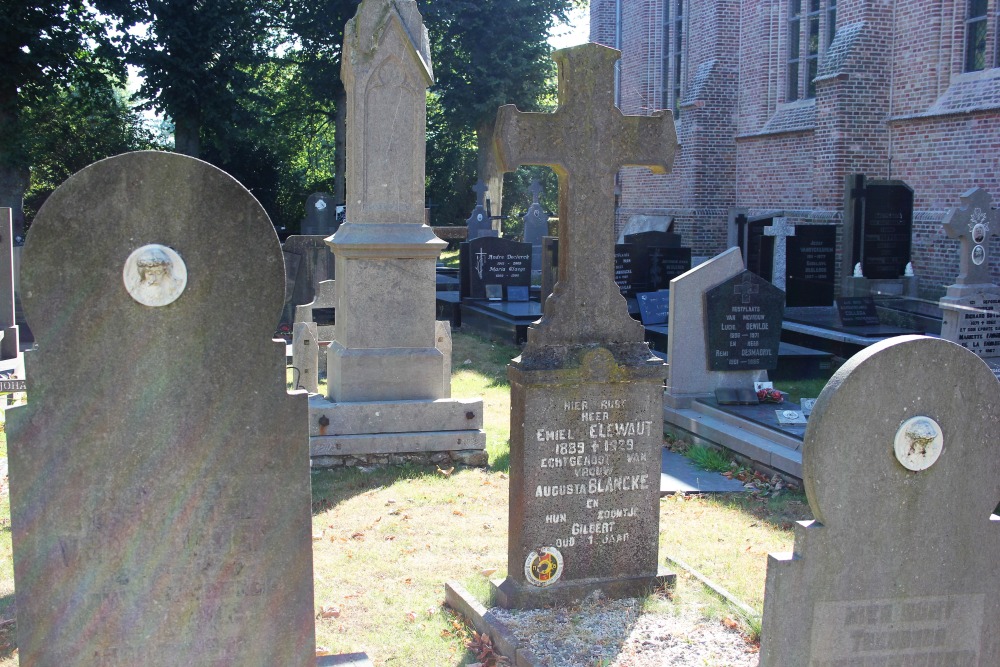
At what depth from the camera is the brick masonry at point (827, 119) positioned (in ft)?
54.5

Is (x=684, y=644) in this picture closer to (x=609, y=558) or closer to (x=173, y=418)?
(x=609, y=558)

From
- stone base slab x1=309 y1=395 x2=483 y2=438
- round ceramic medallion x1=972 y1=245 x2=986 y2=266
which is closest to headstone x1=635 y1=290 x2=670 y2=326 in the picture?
round ceramic medallion x1=972 y1=245 x2=986 y2=266

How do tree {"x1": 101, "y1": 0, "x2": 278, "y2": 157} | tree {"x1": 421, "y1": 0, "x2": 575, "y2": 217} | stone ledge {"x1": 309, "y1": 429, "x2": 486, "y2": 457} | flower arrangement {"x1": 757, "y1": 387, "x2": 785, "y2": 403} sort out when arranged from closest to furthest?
stone ledge {"x1": 309, "y1": 429, "x2": 486, "y2": 457}
flower arrangement {"x1": 757, "y1": 387, "x2": 785, "y2": 403}
tree {"x1": 101, "y1": 0, "x2": 278, "y2": 157}
tree {"x1": 421, "y1": 0, "x2": 575, "y2": 217}

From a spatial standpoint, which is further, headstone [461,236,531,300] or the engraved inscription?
headstone [461,236,531,300]

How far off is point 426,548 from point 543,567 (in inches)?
49.0

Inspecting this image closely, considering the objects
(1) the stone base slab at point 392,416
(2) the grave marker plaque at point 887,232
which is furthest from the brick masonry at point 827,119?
(1) the stone base slab at point 392,416

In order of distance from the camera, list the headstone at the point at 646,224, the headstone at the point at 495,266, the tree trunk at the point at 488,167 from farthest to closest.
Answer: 1. the tree trunk at the point at 488,167
2. the headstone at the point at 646,224
3. the headstone at the point at 495,266

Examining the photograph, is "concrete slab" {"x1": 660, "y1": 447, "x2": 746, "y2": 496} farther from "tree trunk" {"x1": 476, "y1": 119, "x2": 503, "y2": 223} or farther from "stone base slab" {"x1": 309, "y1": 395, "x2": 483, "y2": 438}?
"tree trunk" {"x1": 476, "y1": 119, "x2": 503, "y2": 223}

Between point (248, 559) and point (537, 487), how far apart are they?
2085 millimetres

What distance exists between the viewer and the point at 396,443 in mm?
7820

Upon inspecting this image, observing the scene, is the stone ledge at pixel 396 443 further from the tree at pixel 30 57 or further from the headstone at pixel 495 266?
the tree at pixel 30 57

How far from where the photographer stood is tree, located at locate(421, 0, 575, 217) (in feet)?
100

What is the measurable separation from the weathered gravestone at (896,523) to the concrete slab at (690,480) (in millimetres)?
3695

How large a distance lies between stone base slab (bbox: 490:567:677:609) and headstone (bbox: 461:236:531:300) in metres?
11.5
